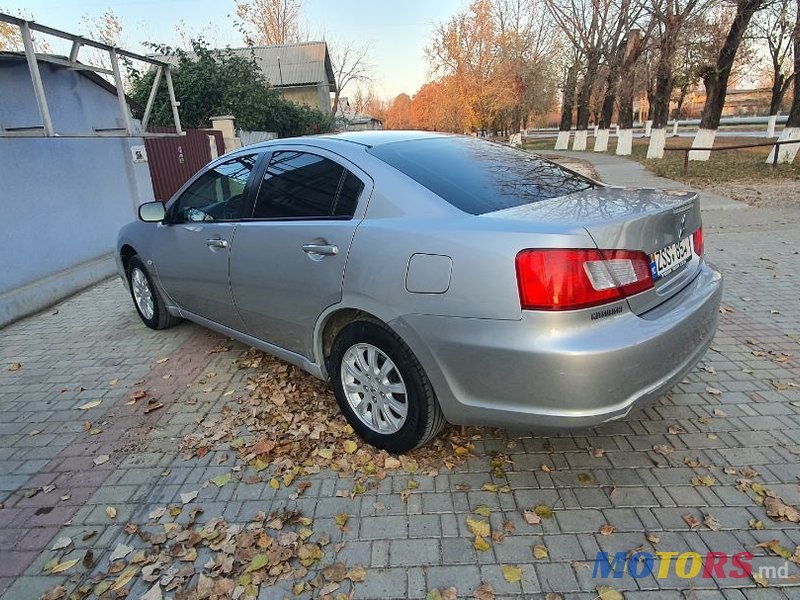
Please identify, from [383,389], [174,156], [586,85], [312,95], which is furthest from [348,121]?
[383,389]

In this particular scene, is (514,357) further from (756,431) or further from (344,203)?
(756,431)

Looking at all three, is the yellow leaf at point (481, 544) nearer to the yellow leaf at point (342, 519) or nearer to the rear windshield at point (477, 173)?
the yellow leaf at point (342, 519)

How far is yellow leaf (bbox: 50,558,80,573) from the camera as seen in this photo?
2.22m

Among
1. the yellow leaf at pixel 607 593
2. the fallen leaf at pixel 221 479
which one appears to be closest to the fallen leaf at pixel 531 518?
the yellow leaf at pixel 607 593

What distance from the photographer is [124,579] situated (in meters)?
2.15

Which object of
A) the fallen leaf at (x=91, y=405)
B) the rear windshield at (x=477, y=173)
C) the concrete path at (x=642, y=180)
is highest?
the rear windshield at (x=477, y=173)

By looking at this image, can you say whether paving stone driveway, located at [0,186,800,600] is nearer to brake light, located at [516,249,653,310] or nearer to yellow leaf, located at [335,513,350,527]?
yellow leaf, located at [335,513,350,527]

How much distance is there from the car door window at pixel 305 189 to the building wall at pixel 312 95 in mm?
34192

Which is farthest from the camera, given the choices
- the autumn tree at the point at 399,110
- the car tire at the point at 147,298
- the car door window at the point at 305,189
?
the autumn tree at the point at 399,110

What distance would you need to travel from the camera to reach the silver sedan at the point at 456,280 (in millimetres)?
2102

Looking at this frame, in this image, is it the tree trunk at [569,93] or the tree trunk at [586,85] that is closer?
the tree trunk at [586,85]

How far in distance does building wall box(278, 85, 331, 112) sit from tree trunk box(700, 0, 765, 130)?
24.4 metres

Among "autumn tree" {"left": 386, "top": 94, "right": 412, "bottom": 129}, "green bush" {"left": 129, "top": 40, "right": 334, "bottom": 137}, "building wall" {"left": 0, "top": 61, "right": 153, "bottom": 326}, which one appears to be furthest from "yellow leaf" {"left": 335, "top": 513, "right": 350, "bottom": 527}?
"autumn tree" {"left": 386, "top": 94, "right": 412, "bottom": 129}

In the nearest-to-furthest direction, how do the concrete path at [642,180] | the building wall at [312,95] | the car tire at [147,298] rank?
the car tire at [147,298] < the concrete path at [642,180] < the building wall at [312,95]
